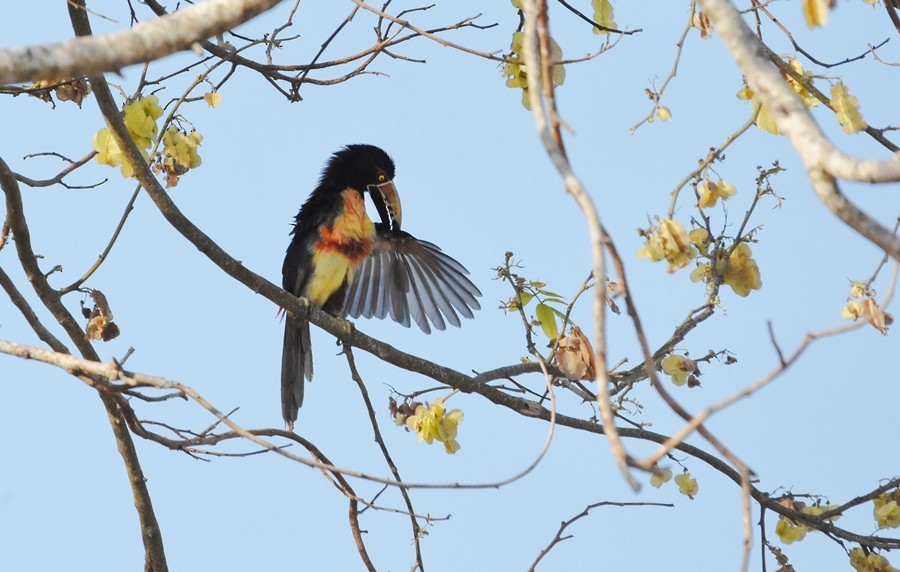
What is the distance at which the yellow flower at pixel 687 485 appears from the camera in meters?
3.30

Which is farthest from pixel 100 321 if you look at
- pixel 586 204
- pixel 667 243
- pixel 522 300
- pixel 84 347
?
pixel 586 204

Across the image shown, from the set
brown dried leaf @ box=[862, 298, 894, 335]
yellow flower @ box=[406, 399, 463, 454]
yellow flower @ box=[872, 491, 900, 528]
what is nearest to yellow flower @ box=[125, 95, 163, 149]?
yellow flower @ box=[406, 399, 463, 454]

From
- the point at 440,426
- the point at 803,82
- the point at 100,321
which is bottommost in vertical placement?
the point at 440,426

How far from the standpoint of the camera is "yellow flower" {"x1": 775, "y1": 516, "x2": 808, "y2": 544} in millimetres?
3258

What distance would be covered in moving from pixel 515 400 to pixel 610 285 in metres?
0.65

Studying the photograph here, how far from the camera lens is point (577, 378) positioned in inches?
121

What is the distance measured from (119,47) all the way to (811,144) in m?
1.06

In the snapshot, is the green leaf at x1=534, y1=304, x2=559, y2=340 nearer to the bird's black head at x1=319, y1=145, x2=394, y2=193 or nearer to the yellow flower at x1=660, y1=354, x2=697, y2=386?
the yellow flower at x1=660, y1=354, x2=697, y2=386

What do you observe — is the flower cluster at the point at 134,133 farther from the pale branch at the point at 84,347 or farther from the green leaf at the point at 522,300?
the green leaf at the point at 522,300

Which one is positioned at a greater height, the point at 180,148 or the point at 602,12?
the point at 602,12

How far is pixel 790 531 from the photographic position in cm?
327

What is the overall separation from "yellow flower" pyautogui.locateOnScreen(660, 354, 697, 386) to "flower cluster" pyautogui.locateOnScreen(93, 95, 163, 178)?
1.58m

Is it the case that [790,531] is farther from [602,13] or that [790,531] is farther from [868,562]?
[602,13]

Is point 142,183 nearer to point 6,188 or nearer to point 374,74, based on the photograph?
point 6,188
